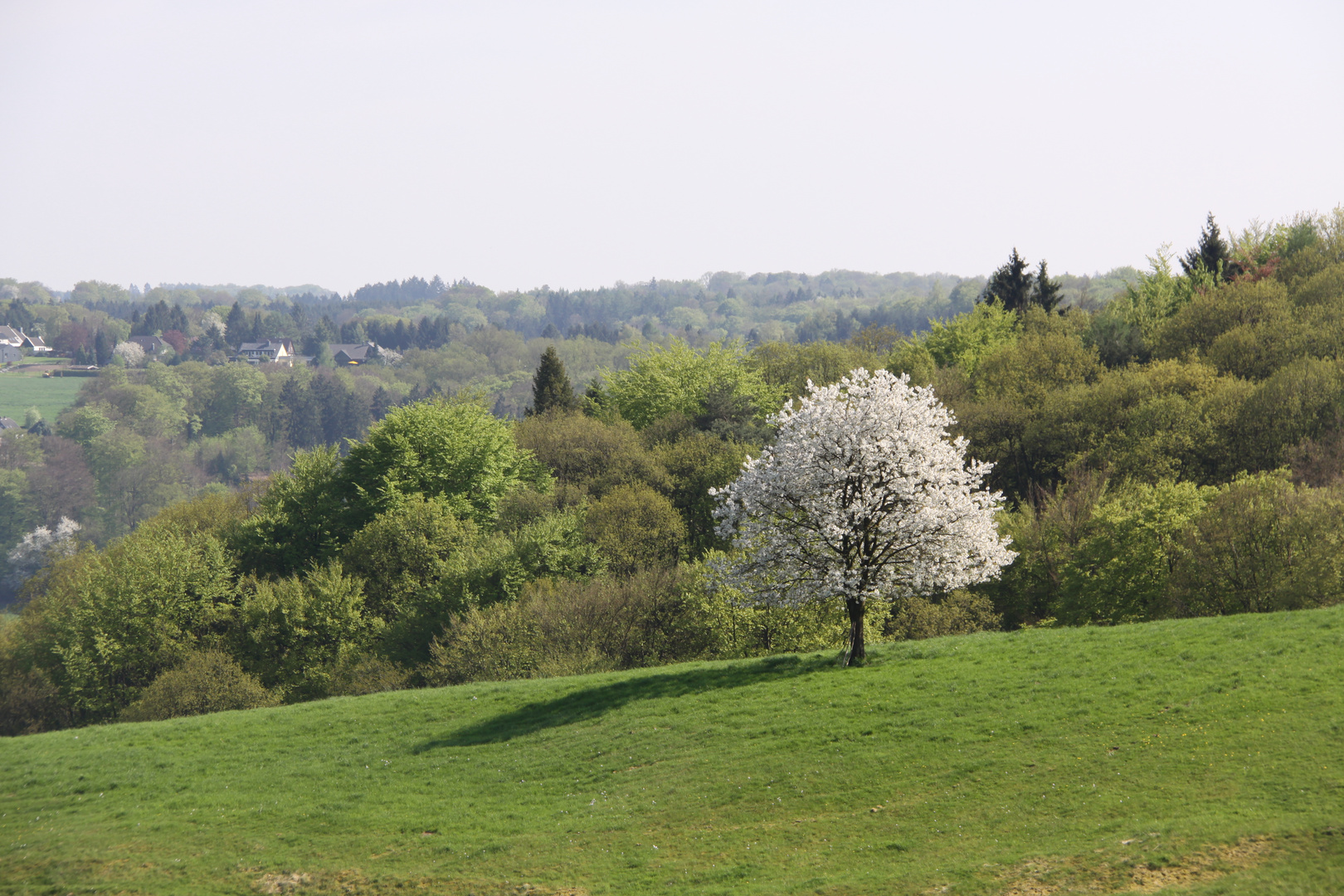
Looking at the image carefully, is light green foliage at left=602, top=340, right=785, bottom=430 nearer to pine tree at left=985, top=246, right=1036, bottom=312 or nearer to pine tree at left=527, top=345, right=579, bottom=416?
pine tree at left=527, top=345, right=579, bottom=416

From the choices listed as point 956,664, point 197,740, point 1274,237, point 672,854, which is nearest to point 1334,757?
point 956,664

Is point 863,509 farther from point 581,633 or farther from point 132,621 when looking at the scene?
point 132,621

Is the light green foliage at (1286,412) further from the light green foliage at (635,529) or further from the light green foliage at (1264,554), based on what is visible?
the light green foliage at (635,529)

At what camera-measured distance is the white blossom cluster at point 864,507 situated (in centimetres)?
2795

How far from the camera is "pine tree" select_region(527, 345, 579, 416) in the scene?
268 ft

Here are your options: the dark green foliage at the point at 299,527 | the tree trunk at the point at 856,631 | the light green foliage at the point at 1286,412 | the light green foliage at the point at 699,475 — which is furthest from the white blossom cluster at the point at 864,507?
the dark green foliage at the point at 299,527

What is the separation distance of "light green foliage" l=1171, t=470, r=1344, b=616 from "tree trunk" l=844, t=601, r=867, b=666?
13.8 metres

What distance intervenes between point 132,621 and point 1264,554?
51588 mm

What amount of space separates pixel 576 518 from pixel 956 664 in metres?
27.9

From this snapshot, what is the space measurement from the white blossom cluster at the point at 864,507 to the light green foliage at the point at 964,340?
145 ft

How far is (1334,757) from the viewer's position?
61.4ft

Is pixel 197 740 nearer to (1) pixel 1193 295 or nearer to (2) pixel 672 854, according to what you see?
(2) pixel 672 854

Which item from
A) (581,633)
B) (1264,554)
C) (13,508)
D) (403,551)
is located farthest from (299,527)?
(13,508)

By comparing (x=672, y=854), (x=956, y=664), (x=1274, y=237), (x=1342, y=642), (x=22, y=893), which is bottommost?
(x=22, y=893)
